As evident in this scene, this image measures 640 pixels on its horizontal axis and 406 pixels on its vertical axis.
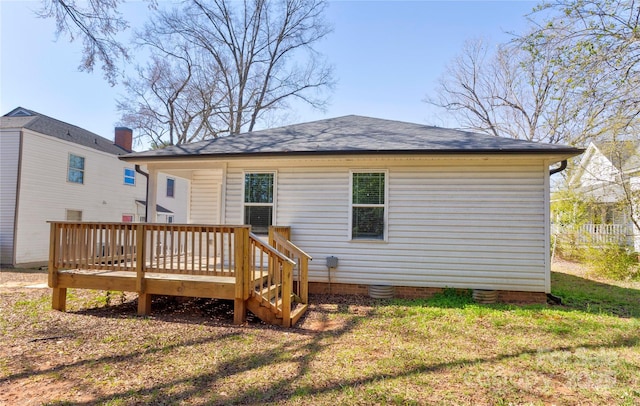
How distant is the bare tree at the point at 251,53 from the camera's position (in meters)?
18.8

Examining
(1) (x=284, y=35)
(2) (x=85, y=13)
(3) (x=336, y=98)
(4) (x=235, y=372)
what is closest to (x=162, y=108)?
(1) (x=284, y=35)

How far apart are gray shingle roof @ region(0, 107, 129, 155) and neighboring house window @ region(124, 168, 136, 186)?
1007mm

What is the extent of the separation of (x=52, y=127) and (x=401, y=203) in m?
14.7

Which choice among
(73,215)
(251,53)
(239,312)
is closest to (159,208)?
(73,215)

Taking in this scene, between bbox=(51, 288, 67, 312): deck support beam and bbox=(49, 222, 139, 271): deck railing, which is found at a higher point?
bbox=(49, 222, 139, 271): deck railing

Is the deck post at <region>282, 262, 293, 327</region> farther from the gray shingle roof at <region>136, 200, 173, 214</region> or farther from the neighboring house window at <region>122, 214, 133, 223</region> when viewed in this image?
the neighboring house window at <region>122, 214, 133, 223</region>

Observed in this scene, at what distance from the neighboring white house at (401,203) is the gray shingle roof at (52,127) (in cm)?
885

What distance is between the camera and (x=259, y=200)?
7254 mm

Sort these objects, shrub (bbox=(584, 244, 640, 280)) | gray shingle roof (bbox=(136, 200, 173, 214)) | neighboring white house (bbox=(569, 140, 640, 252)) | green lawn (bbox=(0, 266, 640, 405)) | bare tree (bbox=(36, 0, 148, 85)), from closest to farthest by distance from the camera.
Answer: green lawn (bbox=(0, 266, 640, 405)) < bare tree (bbox=(36, 0, 148, 85)) < shrub (bbox=(584, 244, 640, 280)) < neighboring white house (bbox=(569, 140, 640, 252)) < gray shingle roof (bbox=(136, 200, 173, 214))

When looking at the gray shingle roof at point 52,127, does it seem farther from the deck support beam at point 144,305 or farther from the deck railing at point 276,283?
the deck railing at point 276,283

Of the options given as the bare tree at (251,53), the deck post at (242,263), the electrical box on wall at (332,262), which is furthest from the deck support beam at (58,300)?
the bare tree at (251,53)

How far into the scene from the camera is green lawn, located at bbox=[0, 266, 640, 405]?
2.94 meters

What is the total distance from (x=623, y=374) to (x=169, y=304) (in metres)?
6.49

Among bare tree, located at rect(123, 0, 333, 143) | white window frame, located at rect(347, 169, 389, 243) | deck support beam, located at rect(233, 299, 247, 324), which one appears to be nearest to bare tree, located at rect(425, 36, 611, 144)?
bare tree, located at rect(123, 0, 333, 143)
